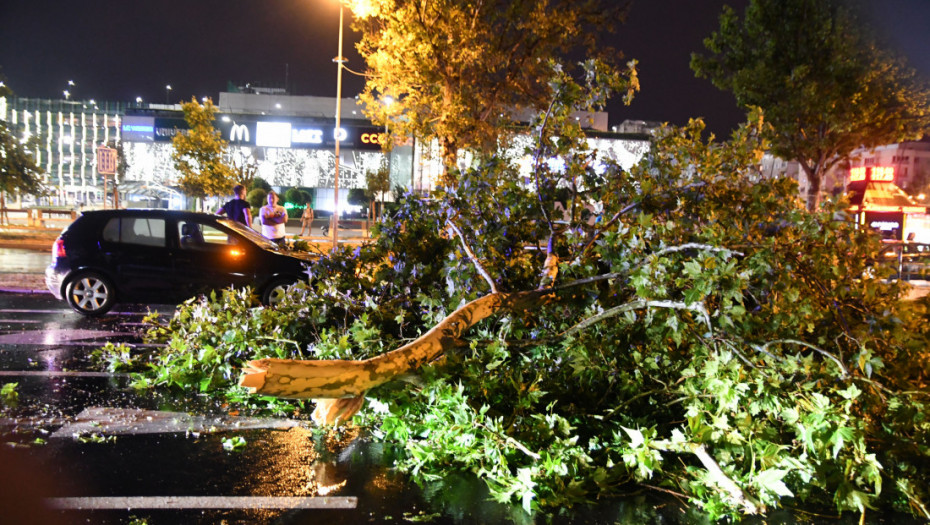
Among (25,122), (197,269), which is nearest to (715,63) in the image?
(197,269)

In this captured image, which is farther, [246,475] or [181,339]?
[181,339]

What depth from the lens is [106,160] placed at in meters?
18.3

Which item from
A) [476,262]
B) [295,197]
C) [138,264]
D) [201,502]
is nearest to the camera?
[201,502]

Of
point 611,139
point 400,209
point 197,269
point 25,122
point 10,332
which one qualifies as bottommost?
point 10,332

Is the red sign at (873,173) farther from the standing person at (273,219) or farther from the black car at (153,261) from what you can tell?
the black car at (153,261)

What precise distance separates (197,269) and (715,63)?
2303 cm

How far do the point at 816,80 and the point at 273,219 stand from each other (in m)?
20.7

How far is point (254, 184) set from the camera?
39.2 meters

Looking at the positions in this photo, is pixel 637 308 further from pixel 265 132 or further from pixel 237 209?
pixel 265 132

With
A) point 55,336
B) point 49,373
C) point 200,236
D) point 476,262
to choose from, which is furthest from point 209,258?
point 476,262

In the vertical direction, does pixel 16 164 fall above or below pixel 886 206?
above

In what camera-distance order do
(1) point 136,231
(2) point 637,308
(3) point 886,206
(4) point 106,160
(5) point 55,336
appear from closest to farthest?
(2) point 637,308, (5) point 55,336, (1) point 136,231, (4) point 106,160, (3) point 886,206

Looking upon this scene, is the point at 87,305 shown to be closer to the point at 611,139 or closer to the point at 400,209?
the point at 400,209

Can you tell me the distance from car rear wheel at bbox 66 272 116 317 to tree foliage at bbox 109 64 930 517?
357cm
